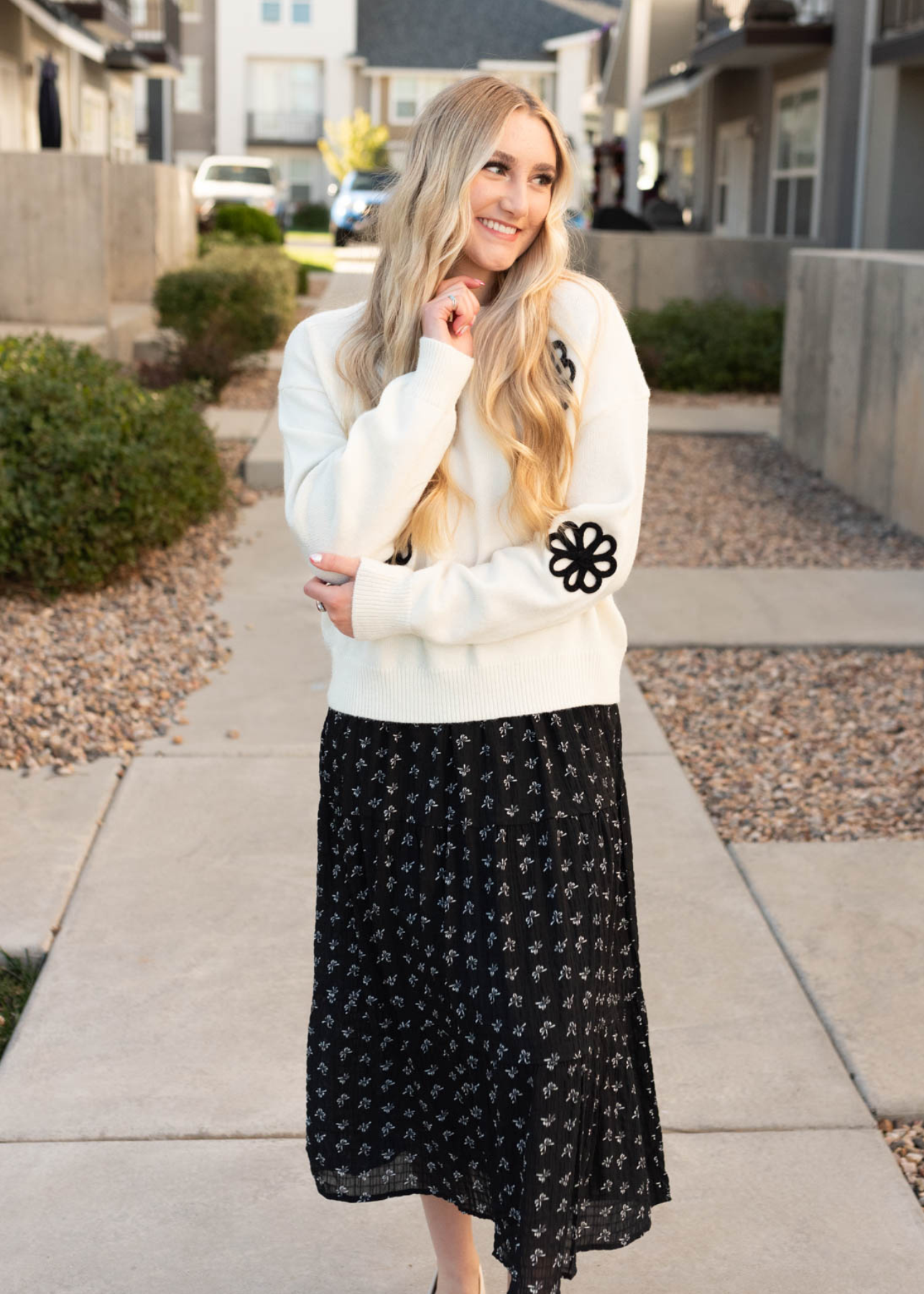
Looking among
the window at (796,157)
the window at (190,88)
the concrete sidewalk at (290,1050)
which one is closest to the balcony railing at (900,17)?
the window at (796,157)

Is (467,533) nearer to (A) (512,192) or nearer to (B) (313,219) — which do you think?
(A) (512,192)

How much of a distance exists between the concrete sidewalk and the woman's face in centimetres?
165

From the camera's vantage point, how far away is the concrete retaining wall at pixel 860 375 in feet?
26.6

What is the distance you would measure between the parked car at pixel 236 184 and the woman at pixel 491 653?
31082 millimetres

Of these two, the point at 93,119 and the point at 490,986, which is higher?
the point at 93,119

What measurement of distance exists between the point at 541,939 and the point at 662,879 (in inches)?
76.3

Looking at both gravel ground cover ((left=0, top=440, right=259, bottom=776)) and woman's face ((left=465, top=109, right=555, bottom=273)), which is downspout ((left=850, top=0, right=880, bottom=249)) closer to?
gravel ground cover ((left=0, top=440, right=259, bottom=776))

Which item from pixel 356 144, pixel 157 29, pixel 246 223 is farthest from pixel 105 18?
pixel 356 144

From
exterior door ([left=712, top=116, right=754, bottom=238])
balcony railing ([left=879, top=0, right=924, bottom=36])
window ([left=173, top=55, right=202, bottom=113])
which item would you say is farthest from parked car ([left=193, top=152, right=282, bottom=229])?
balcony railing ([left=879, top=0, right=924, bottom=36])

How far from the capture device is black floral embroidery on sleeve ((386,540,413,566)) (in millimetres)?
Result: 2193

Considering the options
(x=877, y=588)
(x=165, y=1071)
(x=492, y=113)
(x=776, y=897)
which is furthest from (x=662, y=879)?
(x=877, y=588)

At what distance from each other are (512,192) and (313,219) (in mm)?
46211

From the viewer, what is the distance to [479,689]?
2.16 metres

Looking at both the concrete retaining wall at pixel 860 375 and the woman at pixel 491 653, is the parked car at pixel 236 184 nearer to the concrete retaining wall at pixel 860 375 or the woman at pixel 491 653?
the concrete retaining wall at pixel 860 375
